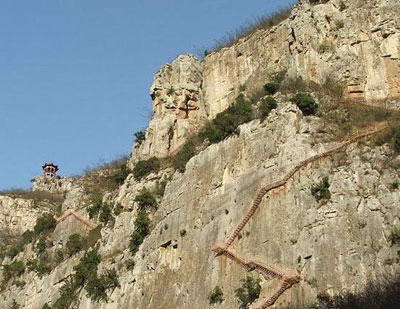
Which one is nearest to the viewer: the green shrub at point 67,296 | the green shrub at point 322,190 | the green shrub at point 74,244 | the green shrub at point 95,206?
the green shrub at point 322,190

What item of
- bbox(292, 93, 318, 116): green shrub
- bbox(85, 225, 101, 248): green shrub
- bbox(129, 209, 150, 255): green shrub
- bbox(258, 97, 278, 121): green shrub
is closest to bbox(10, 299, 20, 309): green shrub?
bbox(85, 225, 101, 248): green shrub

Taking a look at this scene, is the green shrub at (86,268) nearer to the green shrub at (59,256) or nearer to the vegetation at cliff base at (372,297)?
the green shrub at (59,256)

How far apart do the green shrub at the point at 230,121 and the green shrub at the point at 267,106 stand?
3.27ft

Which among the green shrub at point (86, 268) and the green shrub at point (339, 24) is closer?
the green shrub at point (339, 24)

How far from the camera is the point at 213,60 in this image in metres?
48.9

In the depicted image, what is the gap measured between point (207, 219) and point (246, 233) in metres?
3.22

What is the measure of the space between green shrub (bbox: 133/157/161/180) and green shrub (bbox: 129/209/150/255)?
3739 millimetres

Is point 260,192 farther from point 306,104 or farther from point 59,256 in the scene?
point 59,256

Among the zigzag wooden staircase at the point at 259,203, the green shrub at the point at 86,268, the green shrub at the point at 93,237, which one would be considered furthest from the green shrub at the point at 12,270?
the zigzag wooden staircase at the point at 259,203

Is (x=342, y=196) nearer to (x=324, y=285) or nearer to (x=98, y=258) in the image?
(x=324, y=285)

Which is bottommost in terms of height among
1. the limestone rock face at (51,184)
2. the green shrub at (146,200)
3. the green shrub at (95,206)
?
the green shrub at (146,200)

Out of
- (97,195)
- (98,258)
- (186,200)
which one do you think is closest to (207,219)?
(186,200)

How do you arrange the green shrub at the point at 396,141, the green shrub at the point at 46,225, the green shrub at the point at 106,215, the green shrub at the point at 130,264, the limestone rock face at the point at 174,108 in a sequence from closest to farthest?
1. the green shrub at the point at 396,141
2. the green shrub at the point at 130,264
3. the green shrub at the point at 106,215
4. the limestone rock face at the point at 174,108
5. the green shrub at the point at 46,225

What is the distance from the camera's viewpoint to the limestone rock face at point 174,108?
46531 millimetres
